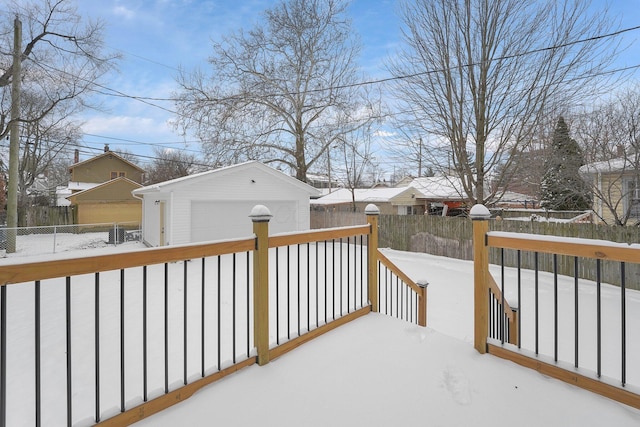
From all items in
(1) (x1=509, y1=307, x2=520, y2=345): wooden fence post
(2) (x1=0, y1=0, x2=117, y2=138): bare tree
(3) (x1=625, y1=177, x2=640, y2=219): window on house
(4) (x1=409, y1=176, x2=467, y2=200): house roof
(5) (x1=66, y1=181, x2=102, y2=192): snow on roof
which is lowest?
(1) (x1=509, y1=307, x2=520, y2=345): wooden fence post

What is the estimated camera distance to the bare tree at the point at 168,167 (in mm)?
26703

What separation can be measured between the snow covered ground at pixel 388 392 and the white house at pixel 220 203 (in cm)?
724

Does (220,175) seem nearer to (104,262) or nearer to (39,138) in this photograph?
(104,262)

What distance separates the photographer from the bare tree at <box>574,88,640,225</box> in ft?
23.1

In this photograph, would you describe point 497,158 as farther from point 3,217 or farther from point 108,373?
point 3,217

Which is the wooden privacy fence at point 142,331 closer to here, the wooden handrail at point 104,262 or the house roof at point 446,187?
the wooden handrail at point 104,262

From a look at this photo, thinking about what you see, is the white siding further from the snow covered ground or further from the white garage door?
the snow covered ground

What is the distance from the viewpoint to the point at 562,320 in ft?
17.0

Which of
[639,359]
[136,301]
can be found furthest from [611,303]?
[136,301]

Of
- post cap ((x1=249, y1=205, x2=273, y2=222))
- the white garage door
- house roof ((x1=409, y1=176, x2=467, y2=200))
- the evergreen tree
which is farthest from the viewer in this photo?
the white garage door

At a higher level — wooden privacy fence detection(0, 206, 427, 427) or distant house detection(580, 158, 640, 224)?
distant house detection(580, 158, 640, 224)

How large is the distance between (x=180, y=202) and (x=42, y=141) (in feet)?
49.3

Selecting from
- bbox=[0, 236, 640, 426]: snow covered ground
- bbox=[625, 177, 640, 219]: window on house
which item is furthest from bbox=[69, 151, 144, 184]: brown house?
bbox=[625, 177, 640, 219]: window on house

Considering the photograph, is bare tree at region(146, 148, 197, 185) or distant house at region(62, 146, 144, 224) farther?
bare tree at region(146, 148, 197, 185)
